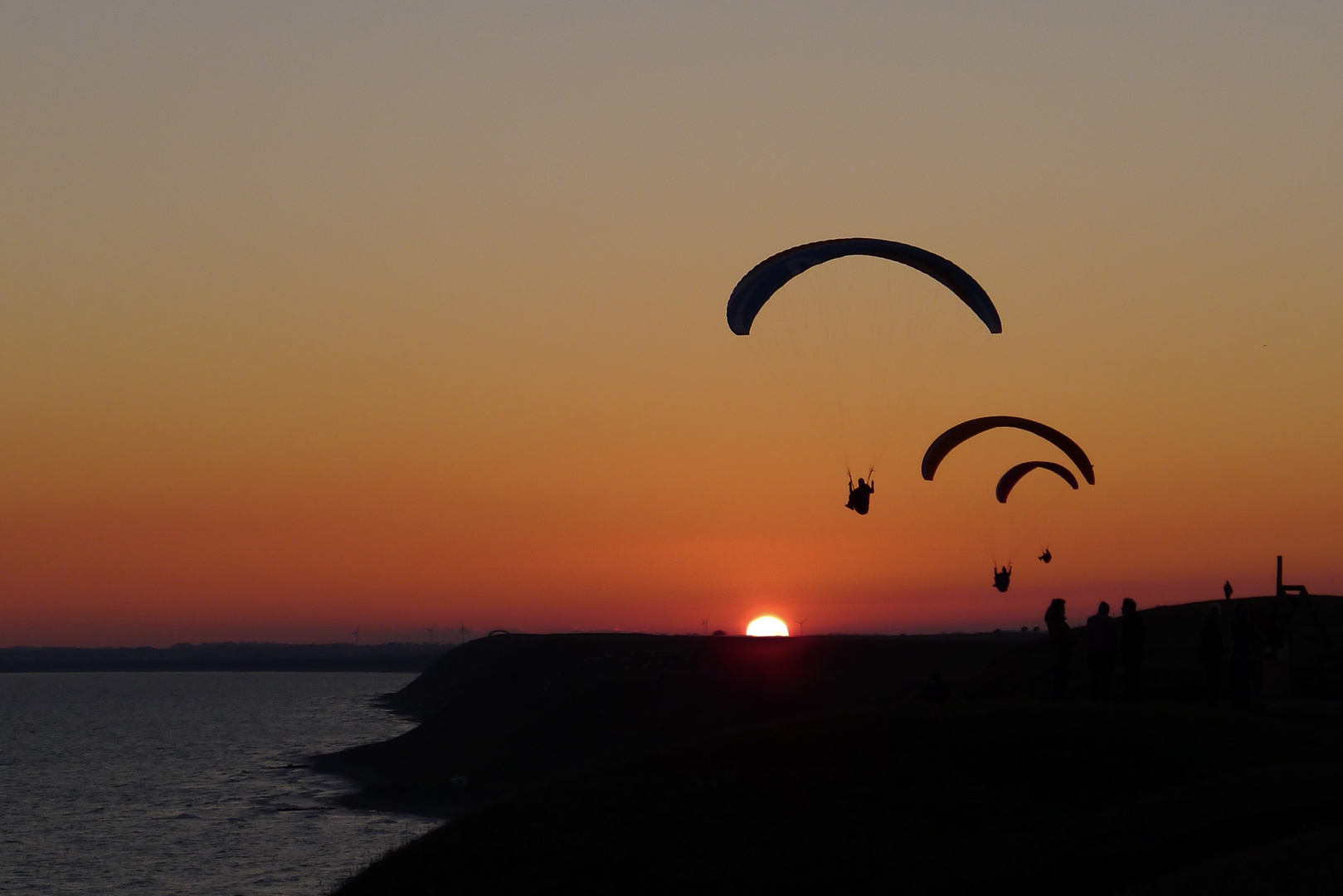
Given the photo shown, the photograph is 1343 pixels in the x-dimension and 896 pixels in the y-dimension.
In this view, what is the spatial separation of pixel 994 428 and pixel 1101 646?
325 inches

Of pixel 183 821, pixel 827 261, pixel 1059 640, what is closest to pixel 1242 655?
pixel 1059 640

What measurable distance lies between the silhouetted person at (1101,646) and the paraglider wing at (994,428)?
17.1 ft

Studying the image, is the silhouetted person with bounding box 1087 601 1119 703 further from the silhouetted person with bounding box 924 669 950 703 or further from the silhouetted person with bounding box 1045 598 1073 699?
the silhouetted person with bounding box 924 669 950 703

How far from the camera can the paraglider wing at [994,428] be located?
35.8 m

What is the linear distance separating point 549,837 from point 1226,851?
39.8 feet

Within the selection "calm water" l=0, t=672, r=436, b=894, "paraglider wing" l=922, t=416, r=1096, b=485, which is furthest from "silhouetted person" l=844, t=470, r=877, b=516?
"calm water" l=0, t=672, r=436, b=894

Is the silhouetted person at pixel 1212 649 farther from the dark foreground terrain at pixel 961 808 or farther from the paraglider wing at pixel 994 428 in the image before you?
the paraglider wing at pixel 994 428

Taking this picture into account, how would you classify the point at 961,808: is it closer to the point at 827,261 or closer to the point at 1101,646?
the point at 1101,646

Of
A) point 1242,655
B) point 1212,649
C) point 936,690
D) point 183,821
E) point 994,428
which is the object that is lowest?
point 183,821

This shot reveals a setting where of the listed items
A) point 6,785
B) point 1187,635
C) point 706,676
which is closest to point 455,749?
point 706,676

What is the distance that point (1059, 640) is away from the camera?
32.5 meters

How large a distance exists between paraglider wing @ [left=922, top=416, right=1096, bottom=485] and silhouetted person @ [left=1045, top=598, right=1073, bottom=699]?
4.47 metres

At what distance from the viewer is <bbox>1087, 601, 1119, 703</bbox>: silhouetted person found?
30953 mm

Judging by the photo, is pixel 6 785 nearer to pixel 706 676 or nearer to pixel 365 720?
pixel 706 676
